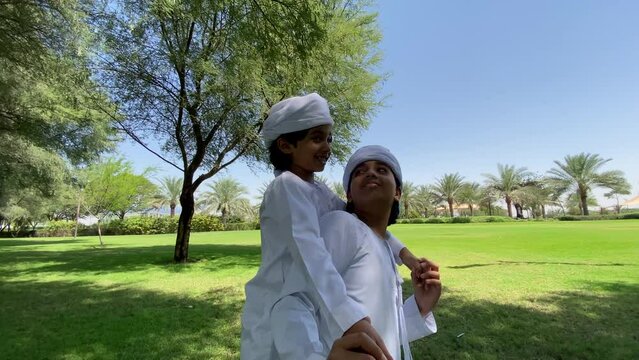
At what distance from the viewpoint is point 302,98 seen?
1639mm

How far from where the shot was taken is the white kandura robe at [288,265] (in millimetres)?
1258

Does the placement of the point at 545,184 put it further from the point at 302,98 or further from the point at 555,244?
the point at 302,98

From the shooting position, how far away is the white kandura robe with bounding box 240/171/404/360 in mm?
1258

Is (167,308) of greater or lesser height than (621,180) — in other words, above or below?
below

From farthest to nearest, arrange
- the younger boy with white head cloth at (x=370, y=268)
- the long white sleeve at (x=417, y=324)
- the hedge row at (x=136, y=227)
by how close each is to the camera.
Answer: the hedge row at (x=136, y=227) → the long white sleeve at (x=417, y=324) → the younger boy with white head cloth at (x=370, y=268)

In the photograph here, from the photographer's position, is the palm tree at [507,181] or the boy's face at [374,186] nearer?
the boy's face at [374,186]

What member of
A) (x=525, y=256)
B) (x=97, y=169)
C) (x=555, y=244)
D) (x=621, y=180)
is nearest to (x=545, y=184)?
(x=621, y=180)

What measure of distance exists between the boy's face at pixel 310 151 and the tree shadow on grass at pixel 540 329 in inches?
137

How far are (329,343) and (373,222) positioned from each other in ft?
1.81

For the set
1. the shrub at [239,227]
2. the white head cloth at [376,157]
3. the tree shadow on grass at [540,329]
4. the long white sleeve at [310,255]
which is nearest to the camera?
the long white sleeve at [310,255]

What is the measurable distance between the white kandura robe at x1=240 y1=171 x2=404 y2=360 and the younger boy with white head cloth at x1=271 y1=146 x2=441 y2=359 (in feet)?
0.17

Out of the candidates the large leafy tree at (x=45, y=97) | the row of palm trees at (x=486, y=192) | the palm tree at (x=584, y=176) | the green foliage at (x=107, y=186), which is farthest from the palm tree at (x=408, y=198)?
the large leafy tree at (x=45, y=97)

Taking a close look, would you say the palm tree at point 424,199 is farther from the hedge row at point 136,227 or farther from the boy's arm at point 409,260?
the boy's arm at point 409,260

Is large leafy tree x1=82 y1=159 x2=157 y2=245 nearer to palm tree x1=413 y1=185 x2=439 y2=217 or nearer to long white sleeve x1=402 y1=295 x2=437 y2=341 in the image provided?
long white sleeve x1=402 y1=295 x2=437 y2=341
